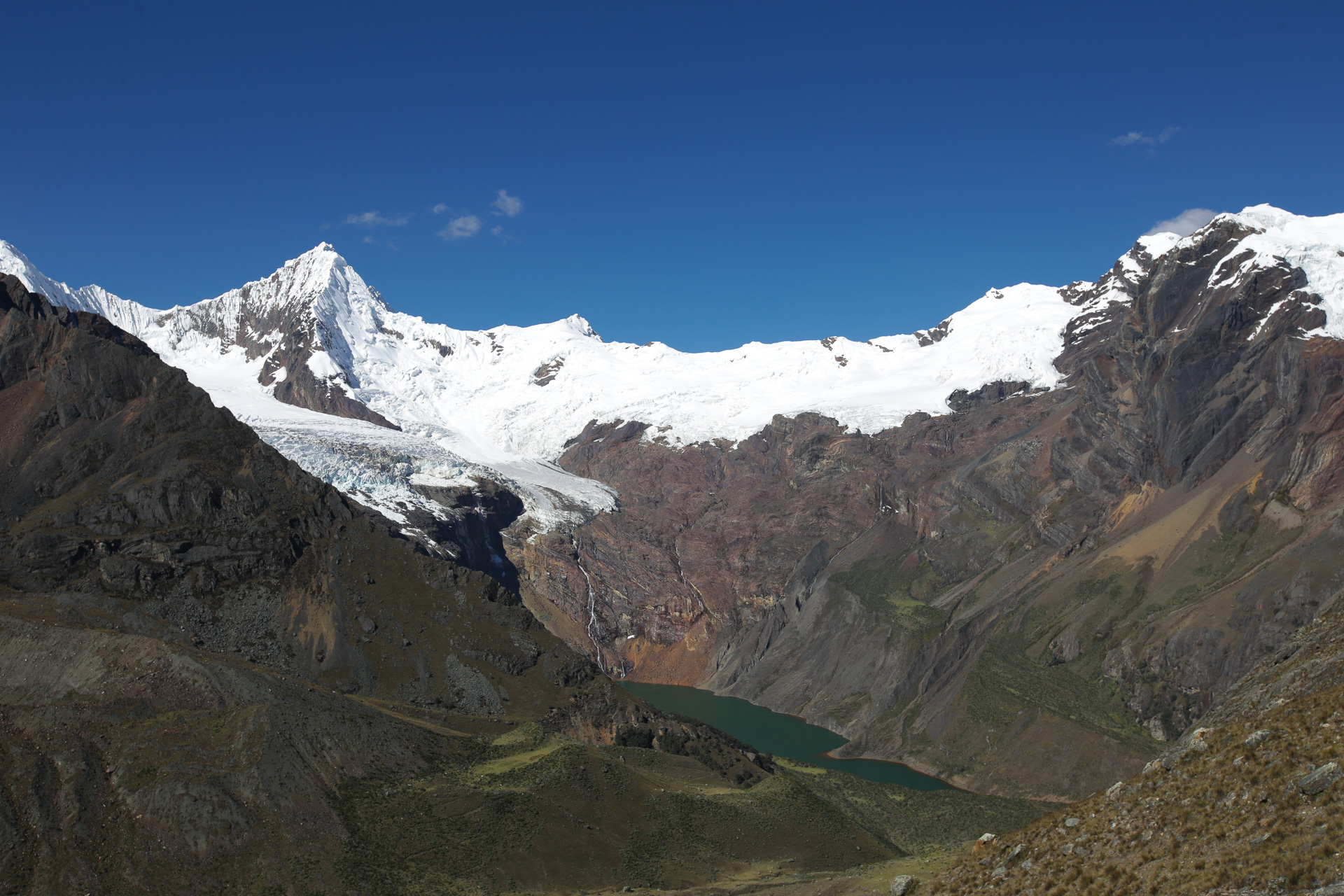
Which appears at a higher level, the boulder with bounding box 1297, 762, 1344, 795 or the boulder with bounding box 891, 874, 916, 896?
the boulder with bounding box 1297, 762, 1344, 795

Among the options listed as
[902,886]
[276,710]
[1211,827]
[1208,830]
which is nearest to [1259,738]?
[1211,827]

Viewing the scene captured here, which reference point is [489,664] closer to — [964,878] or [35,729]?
[35,729]

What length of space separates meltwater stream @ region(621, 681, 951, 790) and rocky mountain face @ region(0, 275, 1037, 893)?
31.6m

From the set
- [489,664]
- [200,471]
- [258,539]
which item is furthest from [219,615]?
[489,664]

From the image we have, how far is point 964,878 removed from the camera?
118 ft

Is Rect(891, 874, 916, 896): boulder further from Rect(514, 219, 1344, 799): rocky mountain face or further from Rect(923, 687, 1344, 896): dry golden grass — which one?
Rect(514, 219, 1344, 799): rocky mountain face

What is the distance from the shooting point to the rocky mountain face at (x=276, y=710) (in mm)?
56031

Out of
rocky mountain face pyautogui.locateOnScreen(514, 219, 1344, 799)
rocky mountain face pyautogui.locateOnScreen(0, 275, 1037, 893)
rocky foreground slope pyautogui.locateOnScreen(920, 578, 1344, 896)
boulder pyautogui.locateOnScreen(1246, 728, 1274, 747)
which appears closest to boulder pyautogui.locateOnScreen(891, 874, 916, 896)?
rocky foreground slope pyautogui.locateOnScreen(920, 578, 1344, 896)

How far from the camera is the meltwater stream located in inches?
5408

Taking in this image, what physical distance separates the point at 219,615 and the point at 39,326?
50325mm

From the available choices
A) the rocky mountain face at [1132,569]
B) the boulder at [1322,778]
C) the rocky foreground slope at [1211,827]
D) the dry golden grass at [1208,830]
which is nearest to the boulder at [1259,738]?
the rocky foreground slope at [1211,827]

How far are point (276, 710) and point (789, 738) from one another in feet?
370

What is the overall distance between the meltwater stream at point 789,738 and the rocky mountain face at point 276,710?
3157 cm

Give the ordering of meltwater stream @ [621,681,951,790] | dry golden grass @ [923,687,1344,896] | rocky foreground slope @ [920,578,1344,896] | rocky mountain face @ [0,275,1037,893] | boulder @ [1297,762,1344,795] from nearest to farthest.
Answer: rocky foreground slope @ [920,578,1344,896] → dry golden grass @ [923,687,1344,896] → boulder @ [1297,762,1344,795] → rocky mountain face @ [0,275,1037,893] → meltwater stream @ [621,681,951,790]
